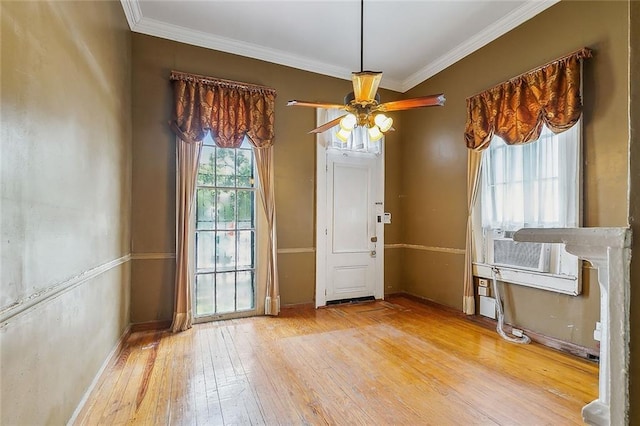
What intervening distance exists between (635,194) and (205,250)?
12.6 feet

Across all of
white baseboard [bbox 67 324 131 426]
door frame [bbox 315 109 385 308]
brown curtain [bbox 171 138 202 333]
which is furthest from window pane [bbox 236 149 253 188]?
white baseboard [bbox 67 324 131 426]

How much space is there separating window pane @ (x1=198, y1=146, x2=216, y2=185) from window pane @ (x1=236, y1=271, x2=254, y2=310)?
1223 mm

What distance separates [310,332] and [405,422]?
1.63m

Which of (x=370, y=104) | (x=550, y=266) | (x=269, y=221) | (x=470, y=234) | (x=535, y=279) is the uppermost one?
(x=370, y=104)

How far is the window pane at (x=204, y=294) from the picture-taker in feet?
12.4

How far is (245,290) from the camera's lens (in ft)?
13.2

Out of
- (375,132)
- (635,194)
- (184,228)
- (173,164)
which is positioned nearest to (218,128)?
(173,164)

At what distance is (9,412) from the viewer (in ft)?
4.13

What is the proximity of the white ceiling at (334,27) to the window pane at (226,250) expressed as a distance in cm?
231

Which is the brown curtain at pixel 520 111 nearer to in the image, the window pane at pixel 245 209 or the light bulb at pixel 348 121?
the light bulb at pixel 348 121

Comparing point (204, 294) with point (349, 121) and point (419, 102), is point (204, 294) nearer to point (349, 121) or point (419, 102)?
point (349, 121)

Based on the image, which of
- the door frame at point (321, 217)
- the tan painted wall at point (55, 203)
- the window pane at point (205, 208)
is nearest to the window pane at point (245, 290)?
the window pane at point (205, 208)

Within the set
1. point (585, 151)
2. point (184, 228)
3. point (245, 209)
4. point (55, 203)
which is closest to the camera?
point (55, 203)

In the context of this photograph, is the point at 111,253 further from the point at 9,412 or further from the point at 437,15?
the point at 437,15
